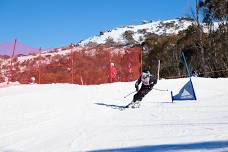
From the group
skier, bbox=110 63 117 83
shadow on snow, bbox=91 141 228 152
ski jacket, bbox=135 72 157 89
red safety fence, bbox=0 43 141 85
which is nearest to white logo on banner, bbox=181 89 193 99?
ski jacket, bbox=135 72 157 89

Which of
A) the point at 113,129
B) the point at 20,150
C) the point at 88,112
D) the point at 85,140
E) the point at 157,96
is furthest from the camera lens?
the point at 157,96

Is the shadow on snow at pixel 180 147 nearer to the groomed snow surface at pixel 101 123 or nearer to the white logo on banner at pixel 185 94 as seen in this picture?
the groomed snow surface at pixel 101 123

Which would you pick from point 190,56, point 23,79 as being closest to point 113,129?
point 23,79

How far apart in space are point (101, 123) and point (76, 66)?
12654 millimetres

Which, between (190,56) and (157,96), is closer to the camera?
(157,96)

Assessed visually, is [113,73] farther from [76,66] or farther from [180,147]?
[180,147]

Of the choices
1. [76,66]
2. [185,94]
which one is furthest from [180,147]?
[76,66]

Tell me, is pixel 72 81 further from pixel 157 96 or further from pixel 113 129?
pixel 113 129

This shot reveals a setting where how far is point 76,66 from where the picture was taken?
24828 millimetres

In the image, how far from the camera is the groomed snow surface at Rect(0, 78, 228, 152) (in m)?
8.70

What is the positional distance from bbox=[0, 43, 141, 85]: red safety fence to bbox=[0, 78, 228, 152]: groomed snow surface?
92.0 inches

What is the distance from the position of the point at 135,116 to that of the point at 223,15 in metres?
40.7

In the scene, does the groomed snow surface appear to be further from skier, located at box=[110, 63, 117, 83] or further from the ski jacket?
skier, located at box=[110, 63, 117, 83]

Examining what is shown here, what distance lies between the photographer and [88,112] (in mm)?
15047
